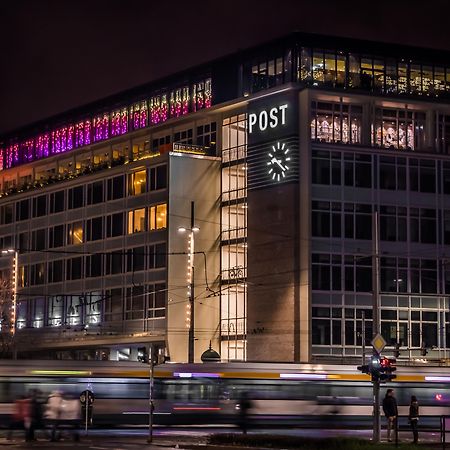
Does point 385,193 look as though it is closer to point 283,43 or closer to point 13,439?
point 283,43

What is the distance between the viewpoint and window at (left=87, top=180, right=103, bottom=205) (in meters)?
85.1

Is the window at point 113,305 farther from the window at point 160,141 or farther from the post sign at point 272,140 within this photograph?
the post sign at point 272,140

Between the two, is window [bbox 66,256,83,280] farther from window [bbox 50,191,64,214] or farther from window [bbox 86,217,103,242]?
window [bbox 50,191,64,214]

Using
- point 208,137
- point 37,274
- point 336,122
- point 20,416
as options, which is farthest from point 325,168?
point 20,416

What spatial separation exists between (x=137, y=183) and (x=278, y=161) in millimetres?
11839

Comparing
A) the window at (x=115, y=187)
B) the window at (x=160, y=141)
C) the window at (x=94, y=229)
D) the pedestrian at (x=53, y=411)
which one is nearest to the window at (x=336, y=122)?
the window at (x=160, y=141)

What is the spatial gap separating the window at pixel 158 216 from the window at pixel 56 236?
1202cm

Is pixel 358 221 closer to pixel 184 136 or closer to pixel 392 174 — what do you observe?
pixel 392 174

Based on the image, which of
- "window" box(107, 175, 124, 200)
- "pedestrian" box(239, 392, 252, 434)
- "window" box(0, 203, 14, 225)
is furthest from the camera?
"window" box(0, 203, 14, 225)

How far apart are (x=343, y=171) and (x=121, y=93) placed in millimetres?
22455

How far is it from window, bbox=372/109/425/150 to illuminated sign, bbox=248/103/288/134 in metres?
6.24

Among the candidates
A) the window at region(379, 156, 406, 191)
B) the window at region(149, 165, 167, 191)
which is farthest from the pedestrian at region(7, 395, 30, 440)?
the window at region(379, 156, 406, 191)

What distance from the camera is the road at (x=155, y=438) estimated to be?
3572 centimetres

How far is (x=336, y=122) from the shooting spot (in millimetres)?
75125
